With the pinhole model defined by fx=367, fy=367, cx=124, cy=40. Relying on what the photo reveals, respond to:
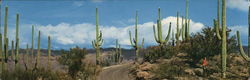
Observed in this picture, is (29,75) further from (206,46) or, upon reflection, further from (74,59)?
(206,46)

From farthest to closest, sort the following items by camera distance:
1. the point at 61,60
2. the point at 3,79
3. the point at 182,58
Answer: the point at 61,60
the point at 182,58
the point at 3,79

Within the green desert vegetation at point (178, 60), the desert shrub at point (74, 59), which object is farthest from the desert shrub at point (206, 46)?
the desert shrub at point (74, 59)

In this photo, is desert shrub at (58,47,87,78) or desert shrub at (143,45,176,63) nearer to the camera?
desert shrub at (58,47,87,78)

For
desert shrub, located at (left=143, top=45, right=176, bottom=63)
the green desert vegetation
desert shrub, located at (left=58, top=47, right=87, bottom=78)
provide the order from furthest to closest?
desert shrub, located at (left=143, top=45, right=176, bottom=63), desert shrub, located at (left=58, top=47, right=87, bottom=78), the green desert vegetation

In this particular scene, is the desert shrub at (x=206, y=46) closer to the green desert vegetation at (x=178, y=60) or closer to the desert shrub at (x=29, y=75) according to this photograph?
the green desert vegetation at (x=178, y=60)

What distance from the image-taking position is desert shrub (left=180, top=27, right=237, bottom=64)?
31.0m

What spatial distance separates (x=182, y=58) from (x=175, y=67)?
4.57 metres

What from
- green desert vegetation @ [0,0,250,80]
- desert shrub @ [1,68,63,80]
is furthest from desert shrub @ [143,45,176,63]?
desert shrub @ [1,68,63,80]

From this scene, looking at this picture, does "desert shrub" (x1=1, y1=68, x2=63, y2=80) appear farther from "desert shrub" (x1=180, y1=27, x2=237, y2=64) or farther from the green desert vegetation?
"desert shrub" (x1=180, y1=27, x2=237, y2=64)

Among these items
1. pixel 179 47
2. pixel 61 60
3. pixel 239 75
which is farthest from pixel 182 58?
pixel 61 60

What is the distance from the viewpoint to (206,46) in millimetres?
31125

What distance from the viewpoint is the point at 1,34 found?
27969 mm

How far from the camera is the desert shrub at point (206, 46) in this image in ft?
102

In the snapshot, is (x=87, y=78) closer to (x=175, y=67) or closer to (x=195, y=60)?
(x=175, y=67)
